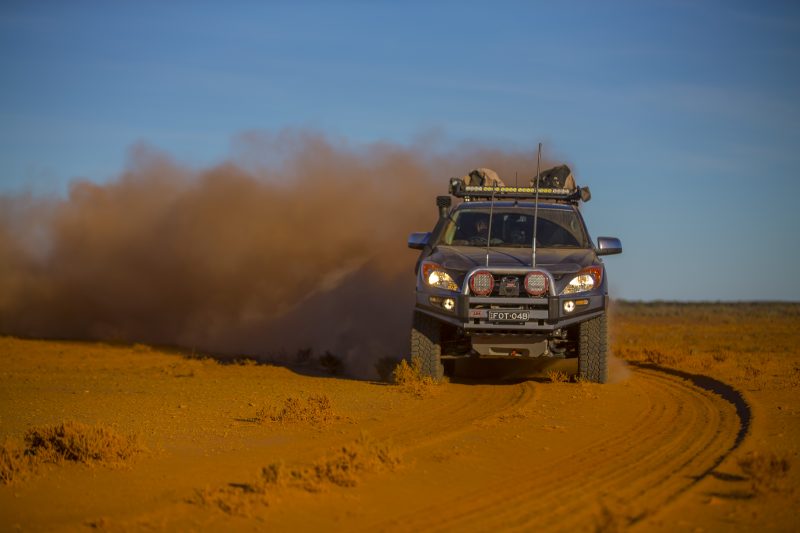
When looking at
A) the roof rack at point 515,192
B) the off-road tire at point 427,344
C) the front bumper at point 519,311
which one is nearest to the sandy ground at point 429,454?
the off-road tire at point 427,344

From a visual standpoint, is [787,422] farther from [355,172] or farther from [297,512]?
[355,172]

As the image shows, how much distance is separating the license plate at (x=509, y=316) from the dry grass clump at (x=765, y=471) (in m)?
4.83

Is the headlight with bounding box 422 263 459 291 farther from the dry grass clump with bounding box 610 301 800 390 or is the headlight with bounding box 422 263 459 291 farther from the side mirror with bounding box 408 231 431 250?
the dry grass clump with bounding box 610 301 800 390

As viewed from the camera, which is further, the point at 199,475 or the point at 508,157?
the point at 508,157

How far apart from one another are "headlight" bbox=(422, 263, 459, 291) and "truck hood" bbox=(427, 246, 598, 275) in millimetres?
91

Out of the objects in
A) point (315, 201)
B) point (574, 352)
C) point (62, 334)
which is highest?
point (315, 201)

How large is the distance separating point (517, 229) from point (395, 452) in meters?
6.47

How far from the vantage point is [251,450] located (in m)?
7.59

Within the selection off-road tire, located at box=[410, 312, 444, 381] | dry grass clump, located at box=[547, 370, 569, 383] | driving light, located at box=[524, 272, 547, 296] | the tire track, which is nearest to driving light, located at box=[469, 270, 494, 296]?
driving light, located at box=[524, 272, 547, 296]

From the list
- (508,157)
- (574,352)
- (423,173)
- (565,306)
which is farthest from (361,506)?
(423,173)

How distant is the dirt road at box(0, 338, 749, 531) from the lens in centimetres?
551

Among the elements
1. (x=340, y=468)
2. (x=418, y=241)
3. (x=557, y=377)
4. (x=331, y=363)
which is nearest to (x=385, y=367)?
(x=331, y=363)

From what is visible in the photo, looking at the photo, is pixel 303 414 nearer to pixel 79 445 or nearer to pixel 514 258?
pixel 79 445

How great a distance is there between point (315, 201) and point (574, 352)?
13.9 meters
